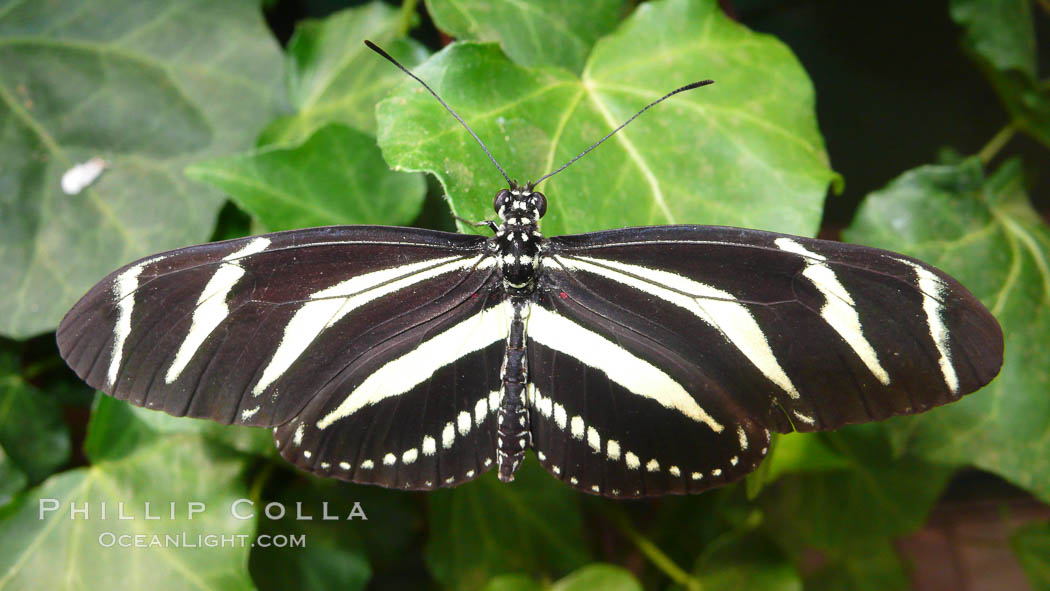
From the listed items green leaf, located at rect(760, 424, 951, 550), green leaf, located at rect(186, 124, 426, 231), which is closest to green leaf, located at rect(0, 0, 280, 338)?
green leaf, located at rect(186, 124, 426, 231)

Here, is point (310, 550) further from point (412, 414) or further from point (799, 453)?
point (799, 453)

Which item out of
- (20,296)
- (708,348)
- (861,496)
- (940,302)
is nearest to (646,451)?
(708,348)

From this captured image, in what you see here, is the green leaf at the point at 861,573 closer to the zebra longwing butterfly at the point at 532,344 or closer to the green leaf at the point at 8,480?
the zebra longwing butterfly at the point at 532,344

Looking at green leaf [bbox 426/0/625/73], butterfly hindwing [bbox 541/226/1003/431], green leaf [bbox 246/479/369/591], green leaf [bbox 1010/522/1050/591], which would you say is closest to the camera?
butterfly hindwing [bbox 541/226/1003/431]

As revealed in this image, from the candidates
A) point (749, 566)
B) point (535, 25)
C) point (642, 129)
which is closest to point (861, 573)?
point (749, 566)

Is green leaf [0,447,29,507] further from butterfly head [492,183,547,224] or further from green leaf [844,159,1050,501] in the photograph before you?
green leaf [844,159,1050,501]

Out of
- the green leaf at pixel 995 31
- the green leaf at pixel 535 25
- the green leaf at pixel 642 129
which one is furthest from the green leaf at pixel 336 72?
the green leaf at pixel 995 31

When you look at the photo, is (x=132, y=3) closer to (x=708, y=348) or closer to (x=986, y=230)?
(x=708, y=348)
